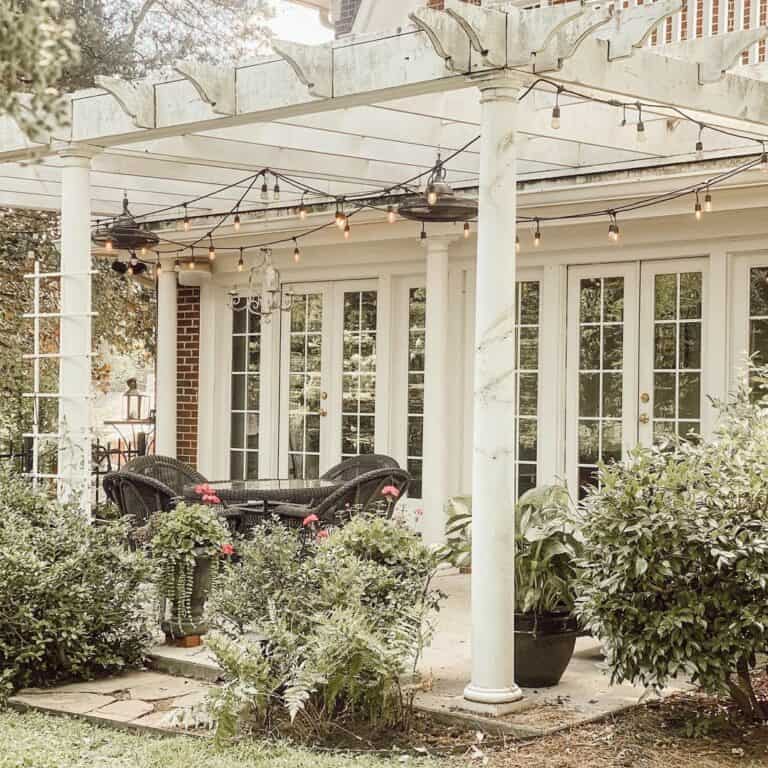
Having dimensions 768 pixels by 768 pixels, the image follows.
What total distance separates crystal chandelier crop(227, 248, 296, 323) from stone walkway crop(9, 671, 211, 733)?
406 cm

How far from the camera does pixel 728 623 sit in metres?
5.08

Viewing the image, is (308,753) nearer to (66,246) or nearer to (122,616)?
(122,616)

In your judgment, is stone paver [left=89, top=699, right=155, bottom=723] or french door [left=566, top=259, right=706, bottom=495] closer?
stone paver [left=89, top=699, right=155, bottom=723]

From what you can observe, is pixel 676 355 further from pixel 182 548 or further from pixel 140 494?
pixel 182 548

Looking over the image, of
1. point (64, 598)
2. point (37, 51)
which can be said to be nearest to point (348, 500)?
point (64, 598)

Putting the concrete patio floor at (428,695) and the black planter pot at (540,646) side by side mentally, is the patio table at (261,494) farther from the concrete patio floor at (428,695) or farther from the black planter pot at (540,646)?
the black planter pot at (540,646)

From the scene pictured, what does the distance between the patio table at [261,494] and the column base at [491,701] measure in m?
2.97

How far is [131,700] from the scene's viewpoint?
19.8ft

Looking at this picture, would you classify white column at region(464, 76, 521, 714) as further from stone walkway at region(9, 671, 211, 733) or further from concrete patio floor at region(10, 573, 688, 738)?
stone walkway at region(9, 671, 211, 733)

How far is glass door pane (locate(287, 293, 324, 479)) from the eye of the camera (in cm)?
1146

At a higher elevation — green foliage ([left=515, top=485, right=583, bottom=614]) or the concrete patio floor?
green foliage ([left=515, top=485, right=583, bottom=614])

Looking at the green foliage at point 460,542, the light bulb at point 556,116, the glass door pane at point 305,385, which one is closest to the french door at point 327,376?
the glass door pane at point 305,385

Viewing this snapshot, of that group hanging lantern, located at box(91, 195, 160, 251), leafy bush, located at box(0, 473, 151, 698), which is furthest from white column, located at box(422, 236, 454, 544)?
leafy bush, located at box(0, 473, 151, 698)

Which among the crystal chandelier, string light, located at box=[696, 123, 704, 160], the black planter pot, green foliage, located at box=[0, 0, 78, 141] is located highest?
string light, located at box=[696, 123, 704, 160]
